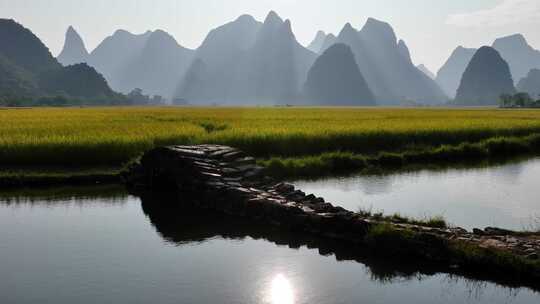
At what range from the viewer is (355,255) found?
8.75 meters

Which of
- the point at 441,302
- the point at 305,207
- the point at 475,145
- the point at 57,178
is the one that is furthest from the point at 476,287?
the point at 475,145

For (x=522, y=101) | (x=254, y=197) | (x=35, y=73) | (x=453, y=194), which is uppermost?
(x=35, y=73)

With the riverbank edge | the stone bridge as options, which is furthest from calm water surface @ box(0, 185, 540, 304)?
the riverbank edge

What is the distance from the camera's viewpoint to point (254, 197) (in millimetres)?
11461

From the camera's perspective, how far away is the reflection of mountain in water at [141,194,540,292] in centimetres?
788

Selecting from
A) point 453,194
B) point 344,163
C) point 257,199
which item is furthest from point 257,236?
point 344,163

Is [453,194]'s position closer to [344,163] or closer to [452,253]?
[344,163]

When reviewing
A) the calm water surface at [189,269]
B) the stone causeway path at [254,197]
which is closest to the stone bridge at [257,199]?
the stone causeway path at [254,197]

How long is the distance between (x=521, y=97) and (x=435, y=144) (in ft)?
296

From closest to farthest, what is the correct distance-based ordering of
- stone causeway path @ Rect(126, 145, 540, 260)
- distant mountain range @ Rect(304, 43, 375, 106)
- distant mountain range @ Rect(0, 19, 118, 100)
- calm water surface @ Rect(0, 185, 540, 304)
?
calm water surface @ Rect(0, 185, 540, 304) < stone causeway path @ Rect(126, 145, 540, 260) < distant mountain range @ Rect(0, 19, 118, 100) < distant mountain range @ Rect(304, 43, 375, 106)

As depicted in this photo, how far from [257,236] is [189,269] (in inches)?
87.4

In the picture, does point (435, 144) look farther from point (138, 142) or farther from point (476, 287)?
point (476, 287)

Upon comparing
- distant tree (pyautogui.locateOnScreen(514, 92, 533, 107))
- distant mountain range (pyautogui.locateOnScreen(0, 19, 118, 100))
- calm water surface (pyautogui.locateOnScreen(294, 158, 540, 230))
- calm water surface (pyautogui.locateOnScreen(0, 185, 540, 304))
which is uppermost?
distant mountain range (pyautogui.locateOnScreen(0, 19, 118, 100))

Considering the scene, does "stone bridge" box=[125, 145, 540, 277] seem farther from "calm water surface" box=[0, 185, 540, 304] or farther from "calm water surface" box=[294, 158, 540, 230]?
"calm water surface" box=[294, 158, 540, 230]
